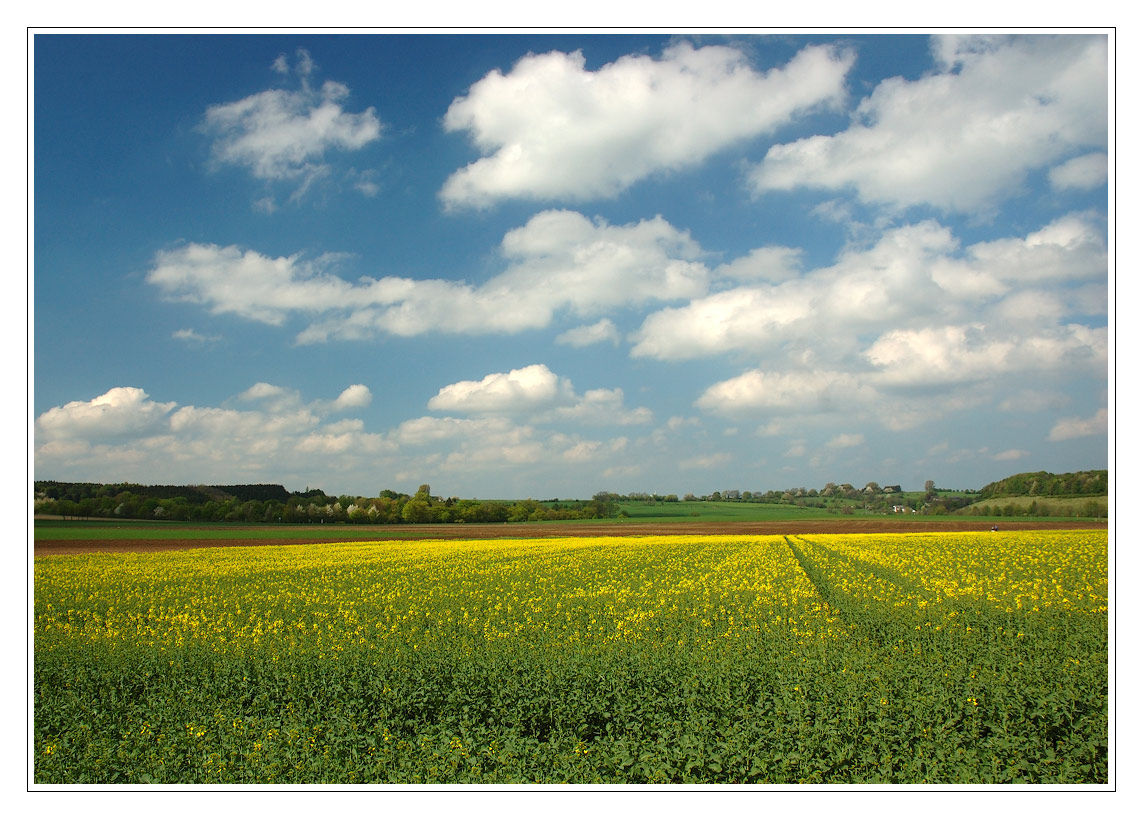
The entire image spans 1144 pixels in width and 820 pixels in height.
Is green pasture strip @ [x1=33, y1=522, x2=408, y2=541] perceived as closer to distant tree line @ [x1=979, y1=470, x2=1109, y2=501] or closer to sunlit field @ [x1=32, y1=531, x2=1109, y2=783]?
sunlit field @ [x1=32, y1=531, x2=1109, y2=783]

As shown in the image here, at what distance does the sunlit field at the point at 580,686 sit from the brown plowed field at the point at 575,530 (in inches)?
580

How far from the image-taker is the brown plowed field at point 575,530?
32.0 metres

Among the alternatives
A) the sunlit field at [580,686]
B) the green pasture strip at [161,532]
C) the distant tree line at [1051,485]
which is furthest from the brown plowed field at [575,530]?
the sunlit field at [580,686]

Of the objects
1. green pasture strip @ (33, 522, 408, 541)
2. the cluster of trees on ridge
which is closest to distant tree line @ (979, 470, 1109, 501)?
the cluster of trees on ridge

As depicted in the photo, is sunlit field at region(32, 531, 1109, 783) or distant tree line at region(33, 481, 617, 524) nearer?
sunlit field at region(32, 531, 1109, 783)

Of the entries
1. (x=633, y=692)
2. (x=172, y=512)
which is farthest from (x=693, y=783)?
(x=172, y=512)

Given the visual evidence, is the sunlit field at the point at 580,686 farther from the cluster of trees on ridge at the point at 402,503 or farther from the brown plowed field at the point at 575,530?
the brown plowed field at the point at 575,530

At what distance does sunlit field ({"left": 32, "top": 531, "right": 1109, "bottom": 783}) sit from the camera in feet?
24.5

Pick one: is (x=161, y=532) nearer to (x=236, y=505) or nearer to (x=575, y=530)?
(x=236, y=505)

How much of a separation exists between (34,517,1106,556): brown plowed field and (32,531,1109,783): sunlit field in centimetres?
1472

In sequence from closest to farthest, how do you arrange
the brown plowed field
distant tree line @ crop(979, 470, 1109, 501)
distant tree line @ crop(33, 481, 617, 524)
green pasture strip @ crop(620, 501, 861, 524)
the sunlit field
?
the sunlit field
distant tree line @ crop(979, 470, 1109, 501)
distant tree line @ crop(33, 481, 617, 524)
the brown plowed field
green pasture strip @ crop(620, 501, 861, 524)

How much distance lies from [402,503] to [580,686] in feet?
131

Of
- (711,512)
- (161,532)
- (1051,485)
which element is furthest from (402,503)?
(711,512)

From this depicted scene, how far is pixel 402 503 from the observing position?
46.6 m
